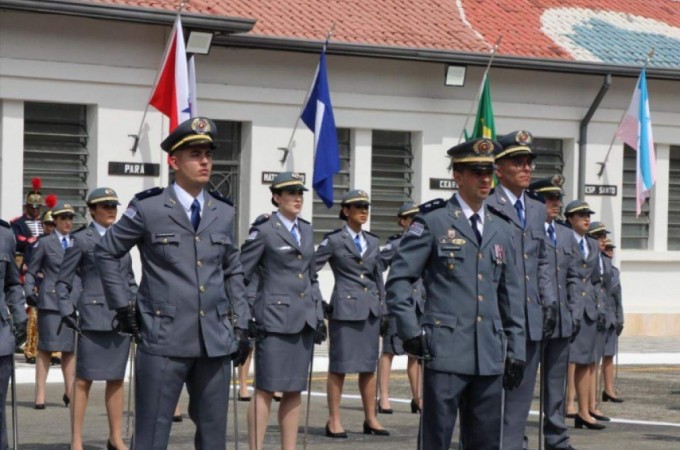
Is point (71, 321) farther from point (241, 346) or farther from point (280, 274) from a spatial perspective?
point (241, 346)

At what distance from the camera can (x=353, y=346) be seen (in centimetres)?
1534

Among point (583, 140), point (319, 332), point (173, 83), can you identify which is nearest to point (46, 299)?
point (319, 332)

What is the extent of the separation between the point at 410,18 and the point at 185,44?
223 inches

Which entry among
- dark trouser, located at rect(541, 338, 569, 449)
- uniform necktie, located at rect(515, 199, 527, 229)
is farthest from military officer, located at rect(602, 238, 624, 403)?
uniform necktie, located at rect(515, 199, 527, 229)

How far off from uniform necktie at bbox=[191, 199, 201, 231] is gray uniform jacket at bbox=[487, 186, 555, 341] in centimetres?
239

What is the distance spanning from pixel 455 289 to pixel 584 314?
679 centimetres

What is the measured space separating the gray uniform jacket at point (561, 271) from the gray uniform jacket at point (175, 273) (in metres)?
3.72

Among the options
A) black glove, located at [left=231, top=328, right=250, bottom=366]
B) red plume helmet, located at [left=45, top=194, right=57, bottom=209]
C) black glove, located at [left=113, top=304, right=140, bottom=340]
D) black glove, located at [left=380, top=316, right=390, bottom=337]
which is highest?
red plume helmet, located at [left=45, top=194, right=57, bottom=209]

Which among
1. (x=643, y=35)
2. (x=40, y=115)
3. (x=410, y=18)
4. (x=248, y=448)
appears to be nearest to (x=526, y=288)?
(x=248, y=448)

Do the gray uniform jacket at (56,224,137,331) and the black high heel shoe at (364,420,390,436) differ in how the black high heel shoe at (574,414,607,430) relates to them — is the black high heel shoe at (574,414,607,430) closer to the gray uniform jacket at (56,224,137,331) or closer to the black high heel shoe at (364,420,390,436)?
the black high heel shoe at (364,420,390,436)

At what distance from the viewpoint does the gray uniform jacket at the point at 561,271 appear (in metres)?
13.0

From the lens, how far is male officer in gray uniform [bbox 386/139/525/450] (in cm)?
932

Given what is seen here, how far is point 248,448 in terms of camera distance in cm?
1352

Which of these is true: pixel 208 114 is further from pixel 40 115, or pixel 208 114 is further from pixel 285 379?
pixel 285 379
